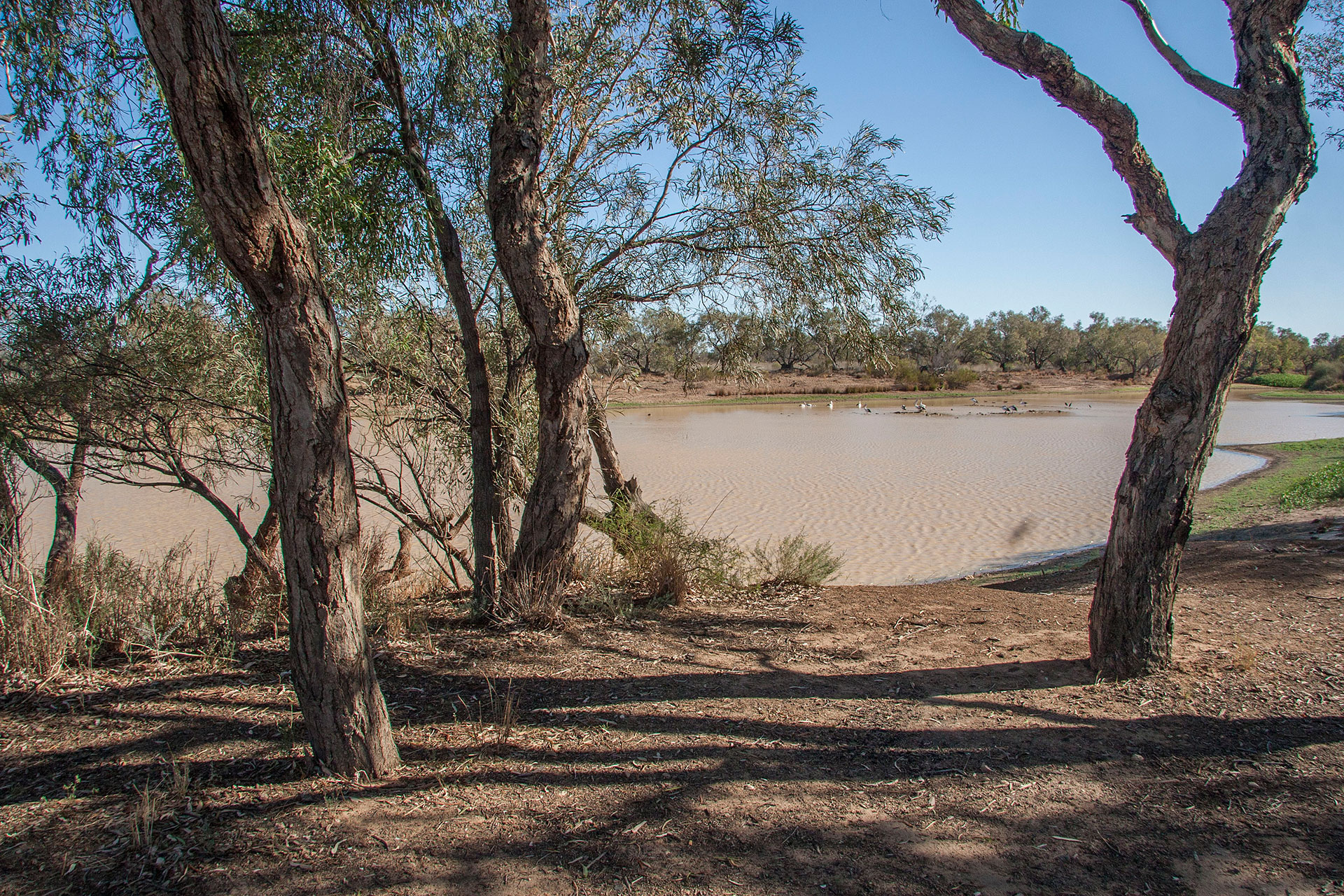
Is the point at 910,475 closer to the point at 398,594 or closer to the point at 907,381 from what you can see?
the point at 398,594

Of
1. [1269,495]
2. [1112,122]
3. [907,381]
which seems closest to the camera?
[1112,122]

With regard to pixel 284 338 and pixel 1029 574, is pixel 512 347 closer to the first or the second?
pixel 284 338

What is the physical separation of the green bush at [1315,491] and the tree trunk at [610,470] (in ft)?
29.7

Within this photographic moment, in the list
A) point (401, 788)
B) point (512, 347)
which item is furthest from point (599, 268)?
point (401, 788)

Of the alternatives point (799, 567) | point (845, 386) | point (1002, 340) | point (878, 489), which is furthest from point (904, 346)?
point (1002, 340)

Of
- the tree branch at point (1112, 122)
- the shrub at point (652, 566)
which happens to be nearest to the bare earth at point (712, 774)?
the shrub at point (652, 566)

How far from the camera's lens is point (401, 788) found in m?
3.04

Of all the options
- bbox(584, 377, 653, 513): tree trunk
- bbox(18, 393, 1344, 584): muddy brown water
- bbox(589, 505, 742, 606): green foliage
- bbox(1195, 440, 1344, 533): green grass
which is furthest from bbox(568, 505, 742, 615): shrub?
bbox(1195, 440, 1344, 533): green grass

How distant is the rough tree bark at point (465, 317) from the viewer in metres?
5.14

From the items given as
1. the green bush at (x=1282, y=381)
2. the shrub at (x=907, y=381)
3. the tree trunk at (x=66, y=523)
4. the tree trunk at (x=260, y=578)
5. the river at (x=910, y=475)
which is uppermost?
the shrub at (x=907, y=381)

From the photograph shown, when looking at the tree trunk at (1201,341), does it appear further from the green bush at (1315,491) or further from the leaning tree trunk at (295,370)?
the green bush at (1315,491)

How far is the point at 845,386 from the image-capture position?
5616cm

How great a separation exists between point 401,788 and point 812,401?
4588 cm

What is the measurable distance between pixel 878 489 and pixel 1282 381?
216 ft
